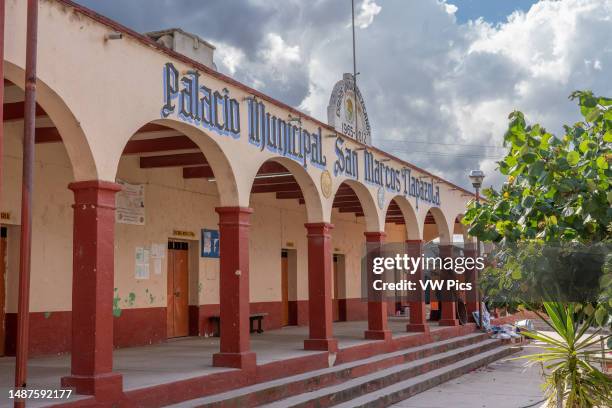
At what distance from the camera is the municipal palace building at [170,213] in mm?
7289

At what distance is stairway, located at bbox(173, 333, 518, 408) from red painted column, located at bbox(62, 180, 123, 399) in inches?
49.0

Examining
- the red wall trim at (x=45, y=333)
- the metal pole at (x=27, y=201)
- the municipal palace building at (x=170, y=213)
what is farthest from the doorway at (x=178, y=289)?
the metal pole at (x=27, y=201)

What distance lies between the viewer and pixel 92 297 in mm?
7223

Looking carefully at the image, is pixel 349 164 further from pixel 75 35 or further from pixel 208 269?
pixel 75 35

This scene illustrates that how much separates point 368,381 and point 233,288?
314 cm

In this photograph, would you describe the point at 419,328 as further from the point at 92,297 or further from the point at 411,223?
the point at 92,297

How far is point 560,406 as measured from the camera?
18.4 feet

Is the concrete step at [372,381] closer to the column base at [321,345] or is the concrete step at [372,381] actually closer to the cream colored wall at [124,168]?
the column base at [321,345]

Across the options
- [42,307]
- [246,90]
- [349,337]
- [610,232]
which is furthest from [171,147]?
[610,232]

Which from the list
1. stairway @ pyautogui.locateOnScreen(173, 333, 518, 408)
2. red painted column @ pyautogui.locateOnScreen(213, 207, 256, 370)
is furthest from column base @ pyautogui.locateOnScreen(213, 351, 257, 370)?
stairway @ pyautogui.locateOnScreen(173, 333, 518, 408)

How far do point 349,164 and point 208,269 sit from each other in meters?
3.77

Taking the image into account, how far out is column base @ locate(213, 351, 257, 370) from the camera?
9.59 metres

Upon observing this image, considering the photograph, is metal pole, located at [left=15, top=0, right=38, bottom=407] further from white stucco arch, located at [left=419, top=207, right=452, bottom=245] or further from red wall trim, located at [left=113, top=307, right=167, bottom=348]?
white stucco arch, located at [left=419, top=207, right=452, bottom=245]

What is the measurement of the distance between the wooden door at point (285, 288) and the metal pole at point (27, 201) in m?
12.5
